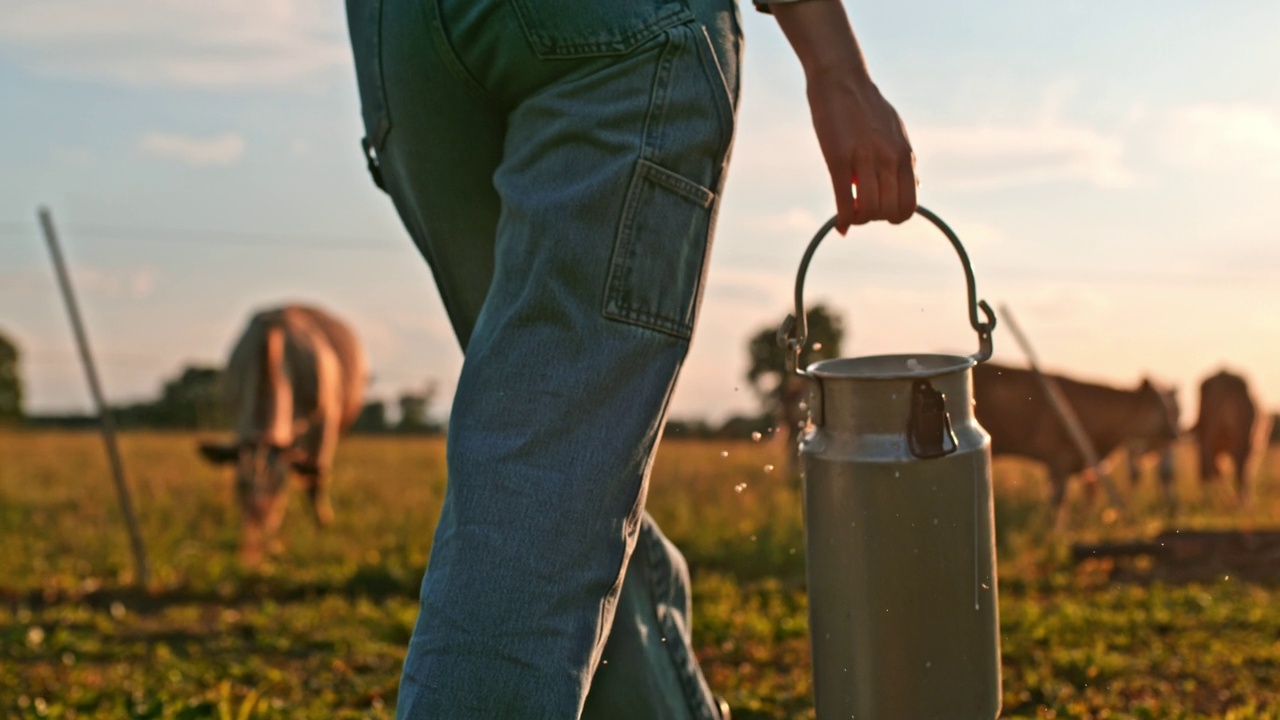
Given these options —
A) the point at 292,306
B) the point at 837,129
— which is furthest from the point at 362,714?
the point at 292,306

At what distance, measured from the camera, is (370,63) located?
1.87m

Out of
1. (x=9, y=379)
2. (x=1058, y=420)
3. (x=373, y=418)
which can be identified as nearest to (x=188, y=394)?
(x=373, y=418)

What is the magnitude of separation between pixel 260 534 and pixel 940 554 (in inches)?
299

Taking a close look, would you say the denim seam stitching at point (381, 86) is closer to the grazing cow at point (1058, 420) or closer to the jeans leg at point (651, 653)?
the jeans leg at point (651, 653)

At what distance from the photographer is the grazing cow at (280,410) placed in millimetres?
9266

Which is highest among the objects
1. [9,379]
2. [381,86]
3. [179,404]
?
[381,86]

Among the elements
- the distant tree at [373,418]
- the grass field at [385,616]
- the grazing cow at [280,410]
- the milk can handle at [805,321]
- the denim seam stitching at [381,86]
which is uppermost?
the denim seam stitching at [381,86]

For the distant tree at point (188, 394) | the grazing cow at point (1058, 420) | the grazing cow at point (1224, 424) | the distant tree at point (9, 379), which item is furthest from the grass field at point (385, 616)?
the distant tree at point (9, 379)

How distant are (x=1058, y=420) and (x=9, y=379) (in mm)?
56870

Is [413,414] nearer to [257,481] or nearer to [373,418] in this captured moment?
[373,418]

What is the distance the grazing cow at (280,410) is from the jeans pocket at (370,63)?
6188 millimetres

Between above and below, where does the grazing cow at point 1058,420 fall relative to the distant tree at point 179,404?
above

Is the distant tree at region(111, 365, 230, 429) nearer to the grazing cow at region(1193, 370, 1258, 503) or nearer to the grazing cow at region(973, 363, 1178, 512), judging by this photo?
the grazing cow at region(973, 363, 1178, 512)

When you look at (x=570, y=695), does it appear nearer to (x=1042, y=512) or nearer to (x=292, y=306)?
(x=1042, y=512)
